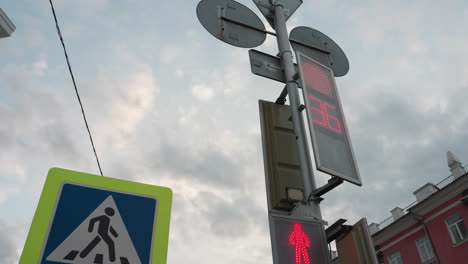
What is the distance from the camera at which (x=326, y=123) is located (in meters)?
4.12

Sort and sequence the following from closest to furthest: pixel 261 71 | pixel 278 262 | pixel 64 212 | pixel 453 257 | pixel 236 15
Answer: pixel 64 212, pixel 278 262, pixel 261 71, pixel 236 15, pixel 453 257

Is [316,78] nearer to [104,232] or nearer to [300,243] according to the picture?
[300,243]

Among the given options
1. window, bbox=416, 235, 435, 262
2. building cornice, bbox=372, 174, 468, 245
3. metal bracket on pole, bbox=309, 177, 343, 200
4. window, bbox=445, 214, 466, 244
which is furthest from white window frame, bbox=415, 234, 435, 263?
metal bracket on pole, bbox=309, 177, 343, 200

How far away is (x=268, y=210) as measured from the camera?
11.9 ft

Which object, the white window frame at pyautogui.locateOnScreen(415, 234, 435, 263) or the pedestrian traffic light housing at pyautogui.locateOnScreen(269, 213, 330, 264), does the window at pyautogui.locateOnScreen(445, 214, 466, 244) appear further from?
the pedestrian traffic light housing at pyautogui.locateOnScreen(269, 213, 330, 264)

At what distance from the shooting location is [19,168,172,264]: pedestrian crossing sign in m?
2.20

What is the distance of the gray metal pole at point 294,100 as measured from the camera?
3760mm

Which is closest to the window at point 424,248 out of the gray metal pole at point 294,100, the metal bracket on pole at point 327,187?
the gray metal pole at point 294,100

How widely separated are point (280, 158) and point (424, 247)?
964 inches

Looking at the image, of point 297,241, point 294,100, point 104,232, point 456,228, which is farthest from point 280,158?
point 456,228

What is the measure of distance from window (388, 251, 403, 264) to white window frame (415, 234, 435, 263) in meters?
1.72

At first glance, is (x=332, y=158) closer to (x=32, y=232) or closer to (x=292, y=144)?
(x=292, y=144)

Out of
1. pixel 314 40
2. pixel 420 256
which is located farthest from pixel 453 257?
pixel 314 40

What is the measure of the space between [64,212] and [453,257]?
82.6 ft
